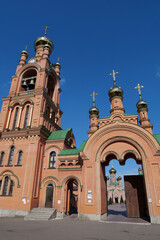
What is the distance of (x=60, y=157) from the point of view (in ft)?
59.4

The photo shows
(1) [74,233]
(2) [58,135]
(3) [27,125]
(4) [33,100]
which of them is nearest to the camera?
(1) [74,233]

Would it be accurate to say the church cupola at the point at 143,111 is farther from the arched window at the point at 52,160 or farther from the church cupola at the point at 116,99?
the arched window at the point at 52,160

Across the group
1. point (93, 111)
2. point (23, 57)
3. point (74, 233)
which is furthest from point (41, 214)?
point (23, 57)

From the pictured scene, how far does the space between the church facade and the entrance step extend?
23.6 inches

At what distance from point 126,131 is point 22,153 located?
1166cm

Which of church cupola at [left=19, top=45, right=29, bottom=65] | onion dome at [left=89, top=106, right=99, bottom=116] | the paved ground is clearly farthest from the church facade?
church cupola at [left=19, top=45, right=29, bottom=65]

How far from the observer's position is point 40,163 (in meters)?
18.2

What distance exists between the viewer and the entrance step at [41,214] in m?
14.3

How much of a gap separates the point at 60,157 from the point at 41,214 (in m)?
5.69

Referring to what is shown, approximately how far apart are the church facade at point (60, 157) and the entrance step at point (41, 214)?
0.60 meters

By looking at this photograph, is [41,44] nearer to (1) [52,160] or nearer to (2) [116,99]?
(2) [116,99]

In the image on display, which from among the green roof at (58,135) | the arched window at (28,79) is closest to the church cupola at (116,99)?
the green roof at (58,135)

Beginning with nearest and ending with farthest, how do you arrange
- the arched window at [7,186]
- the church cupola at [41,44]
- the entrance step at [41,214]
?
the entrance step at [41,214] < the arched window at [7,186] < the church cupola at [41,44]

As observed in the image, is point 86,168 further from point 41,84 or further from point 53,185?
point 41,84
